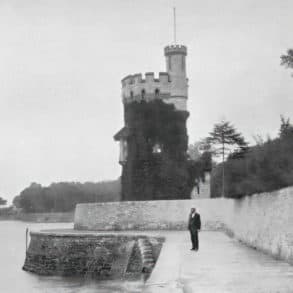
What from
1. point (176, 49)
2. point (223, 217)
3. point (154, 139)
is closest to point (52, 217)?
point (176, 49)

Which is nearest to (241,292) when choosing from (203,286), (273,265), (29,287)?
(203,286)

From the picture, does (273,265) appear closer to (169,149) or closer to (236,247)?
(236,247)

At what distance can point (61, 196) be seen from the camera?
131 m

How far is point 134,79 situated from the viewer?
46.7 m

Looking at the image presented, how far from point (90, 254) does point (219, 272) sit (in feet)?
49.1

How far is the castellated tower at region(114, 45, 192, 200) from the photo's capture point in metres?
44.2

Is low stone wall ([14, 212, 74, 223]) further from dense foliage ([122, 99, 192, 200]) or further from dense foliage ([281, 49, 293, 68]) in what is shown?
dense foliage ([281, 49, 293, 68])

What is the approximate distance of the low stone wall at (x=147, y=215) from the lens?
33759mm

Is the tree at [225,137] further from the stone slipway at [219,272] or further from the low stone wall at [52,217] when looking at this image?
the low stone wall at [52,217]

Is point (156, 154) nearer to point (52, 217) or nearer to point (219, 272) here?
point (219, 272)

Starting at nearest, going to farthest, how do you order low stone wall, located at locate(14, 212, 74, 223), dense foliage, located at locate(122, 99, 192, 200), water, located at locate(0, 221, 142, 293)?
1. water, located at locate(0, 221, 142, 293)
2. dense foliage, located at locate(122, 99, 192, 200)
3. low stone wall, located at locate(14, 212, 74, 223)

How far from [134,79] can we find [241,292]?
35.9 meters

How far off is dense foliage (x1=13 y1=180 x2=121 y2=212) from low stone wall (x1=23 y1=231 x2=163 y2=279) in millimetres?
91735

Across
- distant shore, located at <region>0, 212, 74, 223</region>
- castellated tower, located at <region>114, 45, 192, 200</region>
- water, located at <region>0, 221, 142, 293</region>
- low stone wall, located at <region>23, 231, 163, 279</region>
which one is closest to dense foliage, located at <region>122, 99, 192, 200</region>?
castellated tower, located at <region>114, 45, 192, 200</region>
